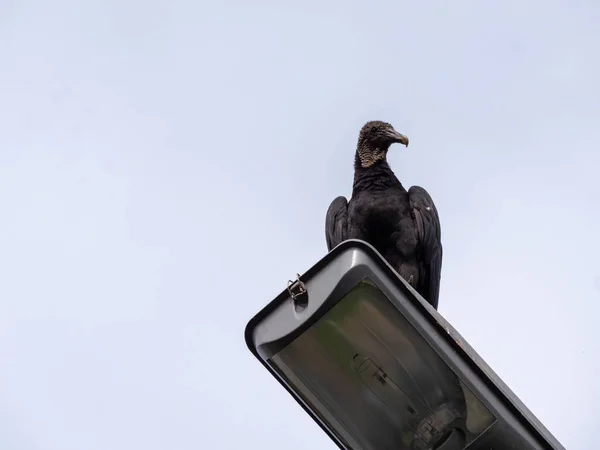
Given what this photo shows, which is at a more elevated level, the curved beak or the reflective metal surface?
the curved beak

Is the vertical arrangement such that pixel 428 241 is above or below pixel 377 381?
above

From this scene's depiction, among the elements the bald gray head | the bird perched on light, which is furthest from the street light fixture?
the bald gray head

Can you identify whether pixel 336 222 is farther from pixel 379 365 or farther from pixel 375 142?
pixel 379 365

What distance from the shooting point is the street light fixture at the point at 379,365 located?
8.52ft

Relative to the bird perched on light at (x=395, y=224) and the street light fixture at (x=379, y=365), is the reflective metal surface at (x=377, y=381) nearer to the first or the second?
the street light fixture at (x=379, y=365)

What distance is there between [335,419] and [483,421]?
1.46 feet

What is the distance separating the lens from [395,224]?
5730 mm

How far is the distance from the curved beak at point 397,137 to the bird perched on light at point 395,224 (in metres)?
0.21

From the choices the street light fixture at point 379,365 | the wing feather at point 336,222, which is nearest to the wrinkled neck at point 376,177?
the wing feather at point 336,222

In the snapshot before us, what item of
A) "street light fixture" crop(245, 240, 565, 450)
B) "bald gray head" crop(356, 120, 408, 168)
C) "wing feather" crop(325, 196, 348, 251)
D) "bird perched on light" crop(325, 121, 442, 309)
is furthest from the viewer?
"bald gray head" crop(356, 120, 408, 168)

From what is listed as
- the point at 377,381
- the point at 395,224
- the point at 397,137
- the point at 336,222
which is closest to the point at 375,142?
the point at 397,137

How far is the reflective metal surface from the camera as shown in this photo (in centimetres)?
264

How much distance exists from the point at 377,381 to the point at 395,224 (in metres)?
3.03

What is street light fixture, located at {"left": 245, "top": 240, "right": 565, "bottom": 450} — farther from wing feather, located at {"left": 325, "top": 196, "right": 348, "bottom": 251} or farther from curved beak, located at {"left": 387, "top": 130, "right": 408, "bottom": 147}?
curved beak, located at {"left": 387, "top": 130, "right": 408, "bottom": 147}
